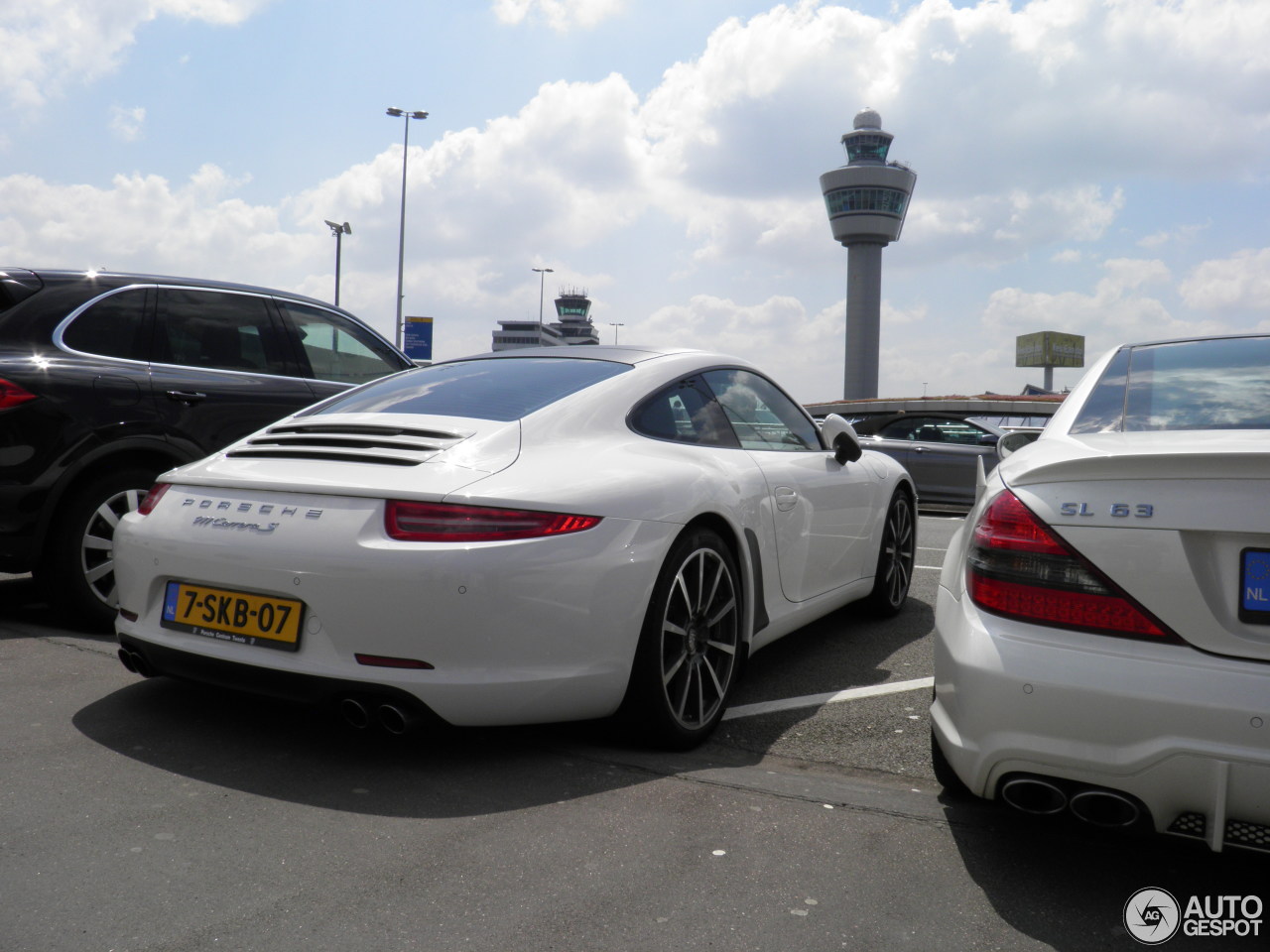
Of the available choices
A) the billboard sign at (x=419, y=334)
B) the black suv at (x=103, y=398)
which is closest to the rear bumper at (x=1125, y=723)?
the black suv at (x=103, y=398)

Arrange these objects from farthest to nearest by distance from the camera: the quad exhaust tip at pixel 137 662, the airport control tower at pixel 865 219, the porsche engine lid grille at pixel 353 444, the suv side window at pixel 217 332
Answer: the airport control tower at pixel 865 219, the suv side window at pixel 217 332, the quad exhaust tip at pixel 137 662, the porsche engine lid grille at pixel 353 444

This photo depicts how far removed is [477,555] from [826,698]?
5.84 feet

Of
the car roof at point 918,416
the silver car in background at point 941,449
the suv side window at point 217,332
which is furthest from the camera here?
the car roof at point 918,416

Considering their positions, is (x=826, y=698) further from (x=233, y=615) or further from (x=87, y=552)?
(x=87, y=552)

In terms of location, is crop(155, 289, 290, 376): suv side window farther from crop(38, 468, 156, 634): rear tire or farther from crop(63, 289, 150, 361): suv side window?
crop(38, 468, 156, 634): rear tire

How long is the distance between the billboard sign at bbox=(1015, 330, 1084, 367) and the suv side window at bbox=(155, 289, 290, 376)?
423 ft

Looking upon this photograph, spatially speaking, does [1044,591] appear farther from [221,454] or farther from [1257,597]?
[221,454]

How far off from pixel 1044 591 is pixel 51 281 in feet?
14.2

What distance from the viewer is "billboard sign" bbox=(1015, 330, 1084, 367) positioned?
12475cm

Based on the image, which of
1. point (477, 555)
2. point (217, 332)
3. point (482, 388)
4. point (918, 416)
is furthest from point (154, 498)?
point (918, 416)

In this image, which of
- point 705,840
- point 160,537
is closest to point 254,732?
point 160,537

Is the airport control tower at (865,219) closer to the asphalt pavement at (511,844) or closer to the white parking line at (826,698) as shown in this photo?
the white parking line at (826,698)

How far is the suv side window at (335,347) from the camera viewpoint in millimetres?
5793

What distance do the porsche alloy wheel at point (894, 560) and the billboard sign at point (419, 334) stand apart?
36.9 meters
